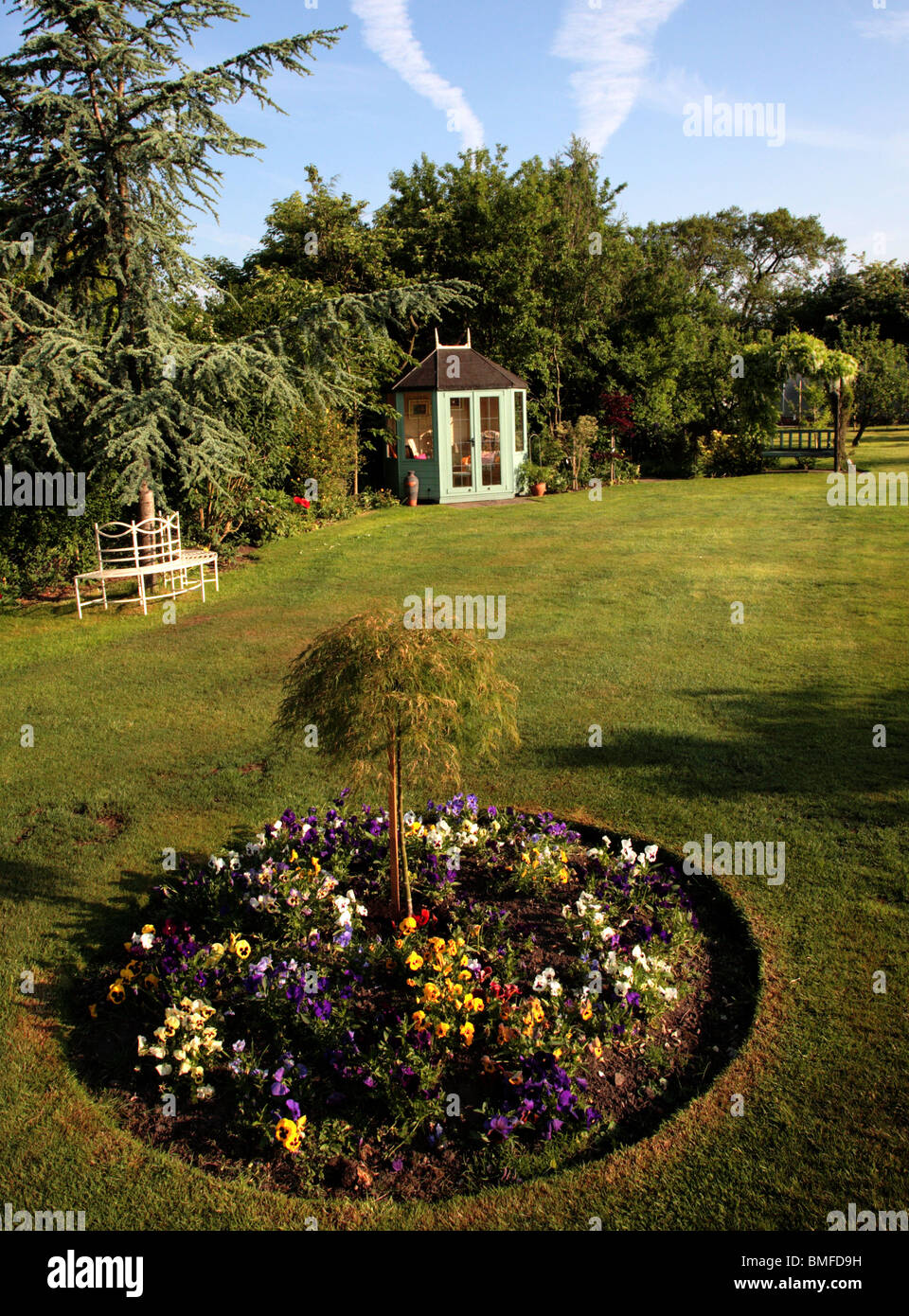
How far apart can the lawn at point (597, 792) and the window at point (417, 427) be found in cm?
822

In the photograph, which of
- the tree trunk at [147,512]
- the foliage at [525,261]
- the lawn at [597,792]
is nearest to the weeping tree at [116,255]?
the tree trunk at [147,512]

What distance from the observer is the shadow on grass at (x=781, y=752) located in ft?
22.5

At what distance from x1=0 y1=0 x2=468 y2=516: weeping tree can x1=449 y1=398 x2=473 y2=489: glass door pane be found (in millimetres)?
8801

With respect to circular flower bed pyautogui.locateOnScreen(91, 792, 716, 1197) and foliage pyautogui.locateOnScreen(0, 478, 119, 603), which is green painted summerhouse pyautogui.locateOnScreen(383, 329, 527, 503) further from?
circular flower bed pyautogui.locateOnScreen(91, 792, 716, 1197)

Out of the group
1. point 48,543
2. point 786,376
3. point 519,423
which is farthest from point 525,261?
point 48,543

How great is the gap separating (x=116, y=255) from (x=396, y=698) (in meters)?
13.0

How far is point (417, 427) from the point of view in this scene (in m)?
24.4

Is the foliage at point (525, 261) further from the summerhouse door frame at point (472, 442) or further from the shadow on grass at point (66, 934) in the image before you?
the shadow on grass at point (66, 934)

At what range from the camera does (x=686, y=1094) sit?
4070mm

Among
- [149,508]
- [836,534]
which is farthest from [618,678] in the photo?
[836,534]

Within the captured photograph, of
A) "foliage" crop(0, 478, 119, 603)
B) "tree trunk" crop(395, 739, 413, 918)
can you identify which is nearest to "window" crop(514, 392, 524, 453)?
"foliage" crop(0, 478, 119, 603)

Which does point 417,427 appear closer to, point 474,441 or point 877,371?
point 474,441

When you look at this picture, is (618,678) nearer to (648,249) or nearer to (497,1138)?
(497,1138)

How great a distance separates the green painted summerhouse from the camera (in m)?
23.8
